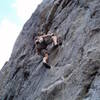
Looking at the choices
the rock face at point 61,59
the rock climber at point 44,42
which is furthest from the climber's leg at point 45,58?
the rock face at point 61,59

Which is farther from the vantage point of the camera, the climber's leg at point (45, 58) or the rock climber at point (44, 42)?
the rock climber at point (44, 42)

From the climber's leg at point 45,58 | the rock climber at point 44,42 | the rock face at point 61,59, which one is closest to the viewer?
the rock face at point 61,59

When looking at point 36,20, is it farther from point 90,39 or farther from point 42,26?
point 90,39

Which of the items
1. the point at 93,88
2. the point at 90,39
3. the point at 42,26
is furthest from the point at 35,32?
the point at 93,88

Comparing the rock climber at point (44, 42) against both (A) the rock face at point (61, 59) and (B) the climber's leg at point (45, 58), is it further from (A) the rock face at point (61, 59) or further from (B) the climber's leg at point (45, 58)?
(A) the rock face at point (61, 59)

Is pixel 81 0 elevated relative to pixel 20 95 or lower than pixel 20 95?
elevated

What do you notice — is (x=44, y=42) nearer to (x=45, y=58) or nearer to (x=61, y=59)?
(x=45, y=58)

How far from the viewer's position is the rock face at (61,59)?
49.2 feet

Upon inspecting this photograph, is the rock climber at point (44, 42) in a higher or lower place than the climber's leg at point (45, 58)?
higher

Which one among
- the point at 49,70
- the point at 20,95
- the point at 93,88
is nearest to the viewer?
the point at 93,88

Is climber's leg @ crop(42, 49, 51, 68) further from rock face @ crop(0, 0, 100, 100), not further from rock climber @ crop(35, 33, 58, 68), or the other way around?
rock face @ crop(0, 0, 100, 100)

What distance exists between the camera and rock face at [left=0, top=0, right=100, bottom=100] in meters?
15.0

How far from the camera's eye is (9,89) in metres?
24.5

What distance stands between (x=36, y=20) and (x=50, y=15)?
2998mm
